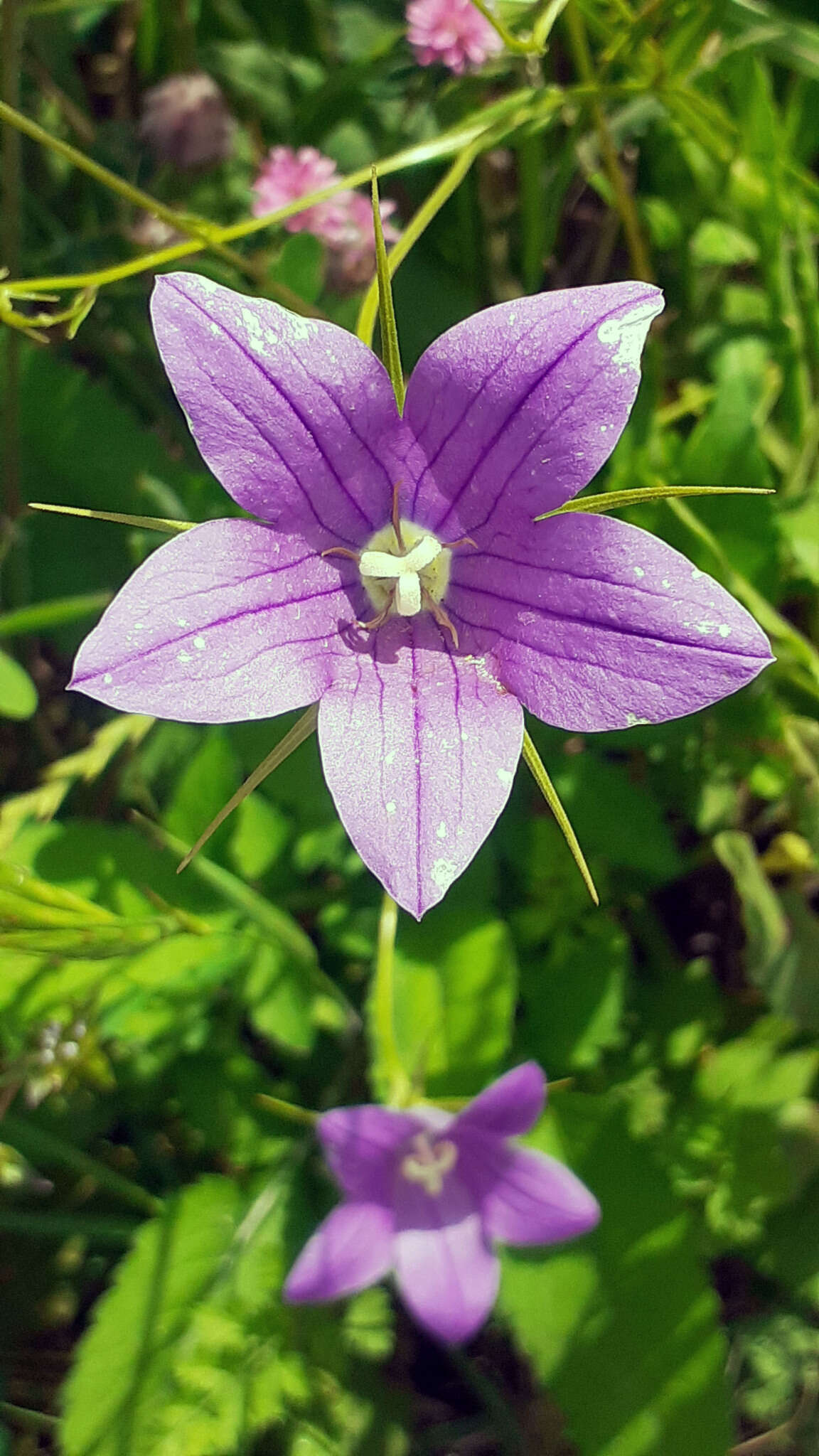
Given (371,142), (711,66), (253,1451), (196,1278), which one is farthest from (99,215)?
(253,1451)

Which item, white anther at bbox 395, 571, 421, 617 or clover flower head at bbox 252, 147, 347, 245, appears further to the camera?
clover flower head at bbox 252, 147, 347, 245

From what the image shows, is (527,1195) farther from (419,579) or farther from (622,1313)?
(419,579)

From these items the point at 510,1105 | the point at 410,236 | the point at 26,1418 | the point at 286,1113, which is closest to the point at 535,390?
the point at 410,236

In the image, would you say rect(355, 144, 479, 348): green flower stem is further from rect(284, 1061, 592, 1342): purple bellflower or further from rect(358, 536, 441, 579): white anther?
rect(284, 1061, 592, 1342): purple bellflower

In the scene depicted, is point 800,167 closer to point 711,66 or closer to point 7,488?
point 711,66

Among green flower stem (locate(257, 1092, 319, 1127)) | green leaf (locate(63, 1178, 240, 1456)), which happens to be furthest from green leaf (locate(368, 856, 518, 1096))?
Result: green leaf (locate(63, 1178, 240, 1456))

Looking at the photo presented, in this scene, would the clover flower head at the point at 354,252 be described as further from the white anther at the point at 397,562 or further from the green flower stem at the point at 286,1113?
the green flower stem at the point at 286,1113
